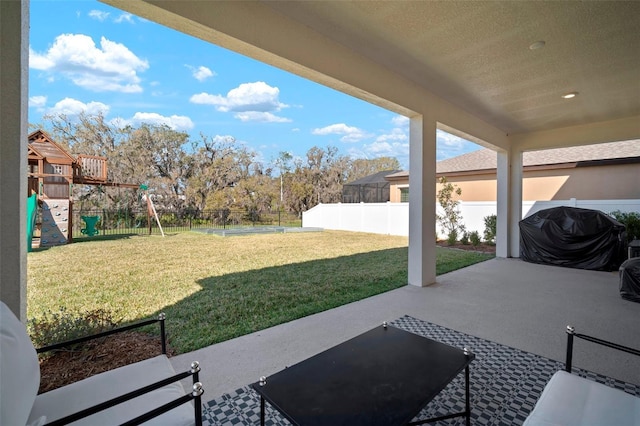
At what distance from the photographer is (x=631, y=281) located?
407cm

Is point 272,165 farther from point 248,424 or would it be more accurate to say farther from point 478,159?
point 248,424

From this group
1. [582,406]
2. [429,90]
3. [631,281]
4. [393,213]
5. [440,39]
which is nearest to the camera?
[582,406]

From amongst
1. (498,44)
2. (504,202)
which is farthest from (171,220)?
(498,44)

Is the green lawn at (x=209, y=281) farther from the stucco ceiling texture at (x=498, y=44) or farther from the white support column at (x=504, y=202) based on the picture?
the stucco ceiling texture at (x=498, y=44)

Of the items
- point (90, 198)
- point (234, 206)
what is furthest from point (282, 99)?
point (90, 198)

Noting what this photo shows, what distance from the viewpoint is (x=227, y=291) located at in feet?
14.8

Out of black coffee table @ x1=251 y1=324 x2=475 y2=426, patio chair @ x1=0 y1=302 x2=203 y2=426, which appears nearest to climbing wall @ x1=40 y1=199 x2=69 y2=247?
patio chair @ x1=0 y1=302 x2=203 y2=426

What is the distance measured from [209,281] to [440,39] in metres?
4.83

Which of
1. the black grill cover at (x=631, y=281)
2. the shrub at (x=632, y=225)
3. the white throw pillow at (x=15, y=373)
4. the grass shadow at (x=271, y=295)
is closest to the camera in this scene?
the white throw pillow at (x=15, y=373)

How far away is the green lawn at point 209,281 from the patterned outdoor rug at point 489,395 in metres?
1.02

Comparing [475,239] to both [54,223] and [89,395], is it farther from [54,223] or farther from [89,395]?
[54,223]

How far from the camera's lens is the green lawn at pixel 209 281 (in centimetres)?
349

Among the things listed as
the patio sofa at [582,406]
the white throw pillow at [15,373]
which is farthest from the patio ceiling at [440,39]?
the patio sofa at [582,406]

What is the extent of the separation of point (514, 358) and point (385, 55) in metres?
3.46
